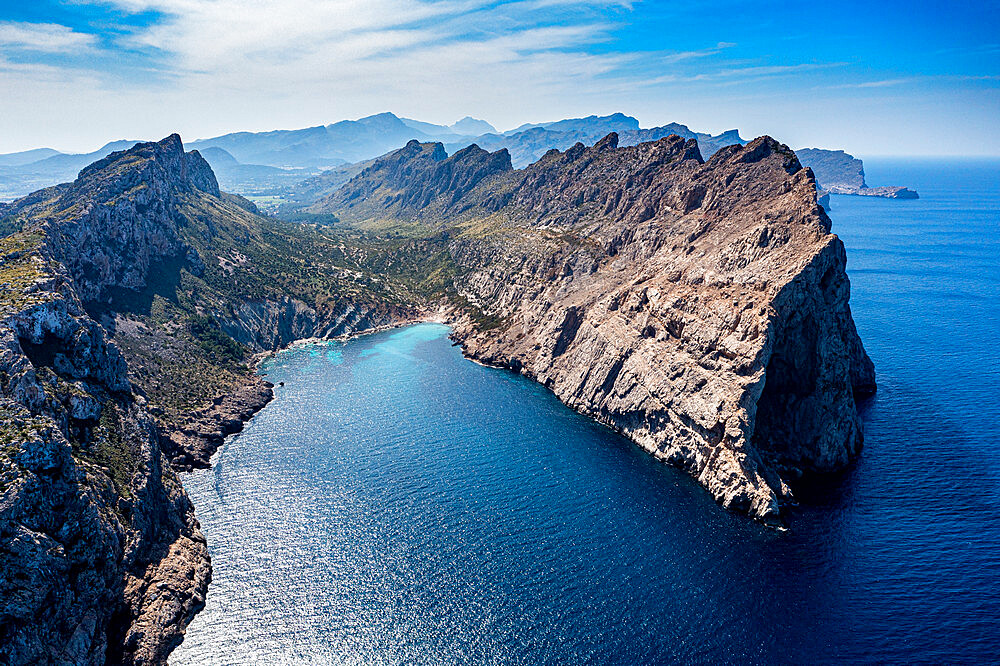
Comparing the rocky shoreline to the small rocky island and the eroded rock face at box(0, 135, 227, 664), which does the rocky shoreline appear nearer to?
the small rocky island

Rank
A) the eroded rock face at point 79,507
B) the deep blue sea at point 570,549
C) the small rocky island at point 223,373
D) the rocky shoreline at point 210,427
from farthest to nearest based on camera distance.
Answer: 1. the rocky shoreline at point 210,427
2. the deep blue sea at point 570,549
3. the small rocky island at point 223,373
4. the eroded rock face at point 79,507

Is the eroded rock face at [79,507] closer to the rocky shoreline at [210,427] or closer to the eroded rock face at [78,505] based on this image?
the eroded rock face at [78,505]

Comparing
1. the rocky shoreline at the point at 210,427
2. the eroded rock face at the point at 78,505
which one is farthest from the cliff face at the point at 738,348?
the eroded rock face at the point at 78,505

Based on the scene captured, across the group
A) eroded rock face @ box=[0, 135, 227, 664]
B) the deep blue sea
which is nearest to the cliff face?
the deep blue sea

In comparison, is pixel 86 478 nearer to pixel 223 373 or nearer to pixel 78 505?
pixel 78 505

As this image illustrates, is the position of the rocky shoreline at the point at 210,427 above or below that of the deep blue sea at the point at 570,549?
above

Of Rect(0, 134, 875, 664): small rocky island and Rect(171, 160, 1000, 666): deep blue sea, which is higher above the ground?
Rect(0, 134, 875, 664): small rocky island

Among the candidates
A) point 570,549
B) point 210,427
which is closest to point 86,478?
point 210,427

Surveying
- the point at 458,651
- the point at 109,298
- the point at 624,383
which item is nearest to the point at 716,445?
the point at 624,383

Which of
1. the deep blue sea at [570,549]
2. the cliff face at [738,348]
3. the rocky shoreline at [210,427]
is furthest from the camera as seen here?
the rocky shoreline at [210,427]
